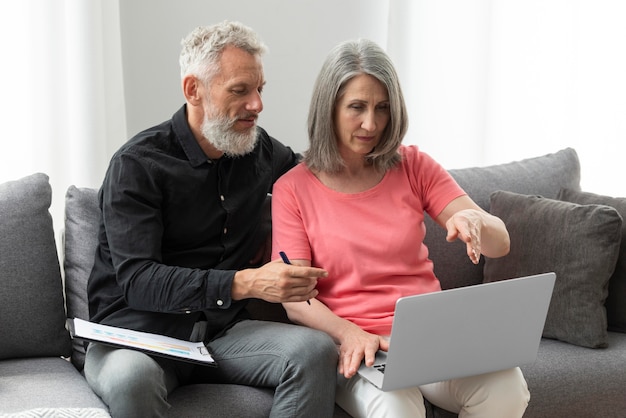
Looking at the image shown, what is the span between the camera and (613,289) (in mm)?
2662

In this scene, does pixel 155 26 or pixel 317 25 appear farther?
pixel 317 25

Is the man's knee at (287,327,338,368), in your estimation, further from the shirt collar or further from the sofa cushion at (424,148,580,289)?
the sofa cushion at (424,148,580,289)

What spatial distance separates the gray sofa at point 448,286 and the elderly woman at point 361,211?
0.24m

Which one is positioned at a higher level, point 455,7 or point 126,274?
point 455,7

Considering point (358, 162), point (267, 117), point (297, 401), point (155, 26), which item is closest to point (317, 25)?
point (267, 117)

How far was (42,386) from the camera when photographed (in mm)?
2133

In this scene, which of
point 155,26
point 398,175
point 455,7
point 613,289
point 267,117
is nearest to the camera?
point 398,175

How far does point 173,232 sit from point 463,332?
0.76 m

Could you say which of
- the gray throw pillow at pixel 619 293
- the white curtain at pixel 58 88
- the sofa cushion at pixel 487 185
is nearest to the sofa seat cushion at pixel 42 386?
the white curtain at pixel 58 88

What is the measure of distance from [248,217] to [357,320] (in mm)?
395

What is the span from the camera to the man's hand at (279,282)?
203cm

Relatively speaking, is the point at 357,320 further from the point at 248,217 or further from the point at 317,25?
the point at 317,25

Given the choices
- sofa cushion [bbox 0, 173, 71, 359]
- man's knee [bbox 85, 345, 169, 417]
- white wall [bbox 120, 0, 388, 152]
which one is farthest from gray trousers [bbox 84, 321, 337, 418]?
white wall [bbox 120, 0, 388, 152]

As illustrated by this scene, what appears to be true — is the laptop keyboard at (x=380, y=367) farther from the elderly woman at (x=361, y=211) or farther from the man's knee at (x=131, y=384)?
the man's knee at (x=131, y=384)
